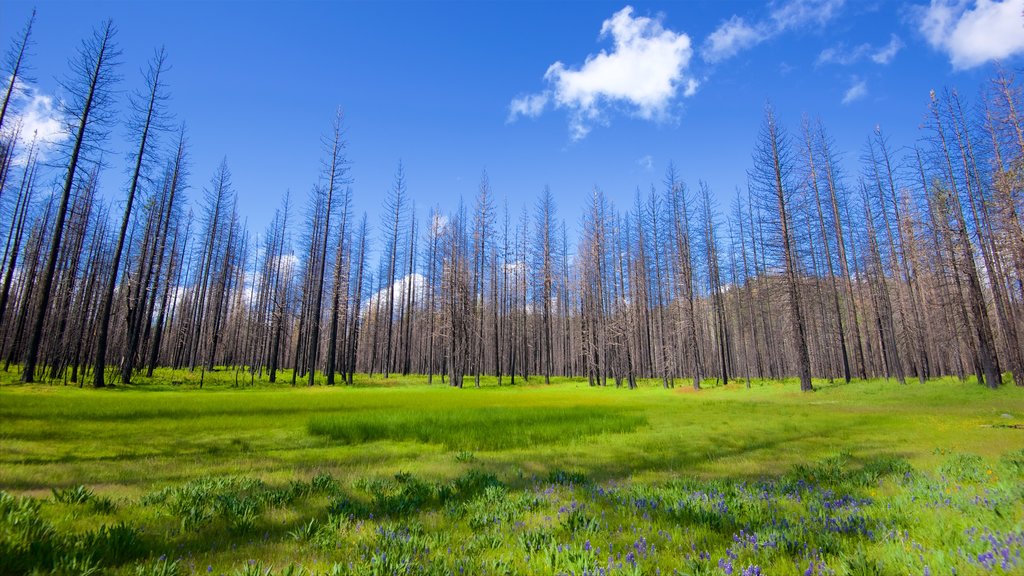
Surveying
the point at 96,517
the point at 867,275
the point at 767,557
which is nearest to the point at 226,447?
the point at 96,517

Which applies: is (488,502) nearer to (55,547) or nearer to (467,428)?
(55,547)

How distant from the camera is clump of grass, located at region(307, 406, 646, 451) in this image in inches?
398

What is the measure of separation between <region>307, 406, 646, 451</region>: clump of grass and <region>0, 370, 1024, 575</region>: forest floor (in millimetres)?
106

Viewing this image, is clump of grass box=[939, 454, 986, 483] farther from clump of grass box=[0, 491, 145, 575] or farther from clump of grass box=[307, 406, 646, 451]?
clump of grass box=[0, 491, 145, 575]

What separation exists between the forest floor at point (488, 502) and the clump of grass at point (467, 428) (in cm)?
11

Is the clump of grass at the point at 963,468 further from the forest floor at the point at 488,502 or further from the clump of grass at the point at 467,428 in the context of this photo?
the clump of grass at the point at 467,428

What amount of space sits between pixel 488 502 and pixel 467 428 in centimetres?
690

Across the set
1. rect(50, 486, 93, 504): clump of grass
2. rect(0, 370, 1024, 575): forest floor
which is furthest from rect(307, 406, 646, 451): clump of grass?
rect(50, 486, 93, 504): clump of grass

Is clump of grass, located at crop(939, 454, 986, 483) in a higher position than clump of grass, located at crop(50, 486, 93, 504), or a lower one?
lower

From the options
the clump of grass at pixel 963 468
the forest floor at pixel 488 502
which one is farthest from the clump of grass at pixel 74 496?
the clump of grass at pixel 963 468

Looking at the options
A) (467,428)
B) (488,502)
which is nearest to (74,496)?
(488,502)

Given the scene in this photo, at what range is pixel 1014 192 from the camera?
21016 mm

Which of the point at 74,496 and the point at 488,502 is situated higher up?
the point at 74,496

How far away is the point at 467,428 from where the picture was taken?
11.2 metres
